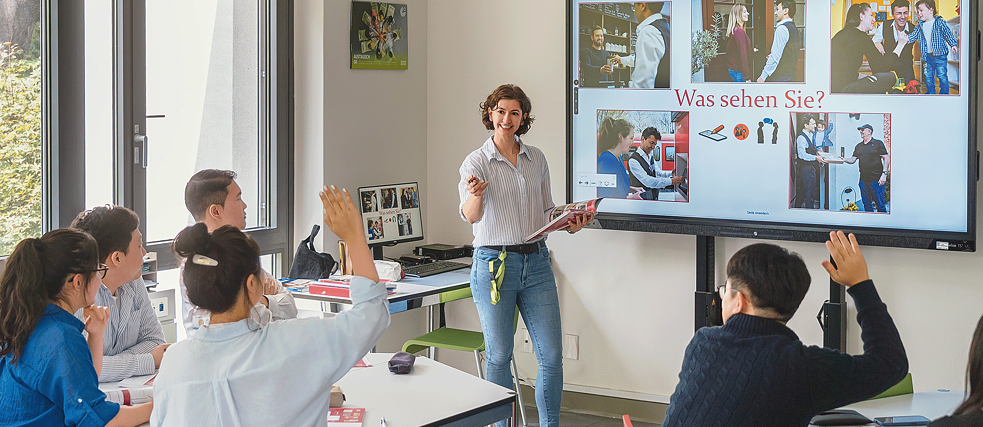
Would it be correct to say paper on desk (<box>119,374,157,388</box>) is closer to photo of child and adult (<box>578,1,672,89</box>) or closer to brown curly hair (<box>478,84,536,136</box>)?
brown curly hair (<box>478,84,536,136</box>)

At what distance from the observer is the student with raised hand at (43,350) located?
1836 millimetres

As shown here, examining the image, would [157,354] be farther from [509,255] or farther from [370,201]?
[370,201]

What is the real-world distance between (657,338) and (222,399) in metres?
2.86

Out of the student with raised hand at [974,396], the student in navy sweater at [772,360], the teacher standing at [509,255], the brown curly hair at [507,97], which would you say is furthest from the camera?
the brown curly hair at [507,97]

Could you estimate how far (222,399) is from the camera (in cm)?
170

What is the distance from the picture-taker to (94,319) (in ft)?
6.97

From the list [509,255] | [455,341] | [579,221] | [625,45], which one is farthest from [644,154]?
[455,341]

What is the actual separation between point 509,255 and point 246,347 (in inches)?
74.3

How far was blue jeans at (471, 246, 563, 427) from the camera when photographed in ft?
11.6

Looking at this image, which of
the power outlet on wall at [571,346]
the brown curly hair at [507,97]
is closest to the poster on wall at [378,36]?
the brown curly hair at [507,97]

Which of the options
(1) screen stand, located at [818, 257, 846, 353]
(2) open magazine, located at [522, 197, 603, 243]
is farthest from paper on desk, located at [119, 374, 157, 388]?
(1) screen stand, located at [818, 257, 846, 353]

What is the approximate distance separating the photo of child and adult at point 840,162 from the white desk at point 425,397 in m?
1.89

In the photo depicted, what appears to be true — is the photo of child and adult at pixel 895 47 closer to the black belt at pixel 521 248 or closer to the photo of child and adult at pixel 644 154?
the photo of child and adult at pixel 644 154

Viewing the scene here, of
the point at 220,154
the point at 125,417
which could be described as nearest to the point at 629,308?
the point at 220,154
